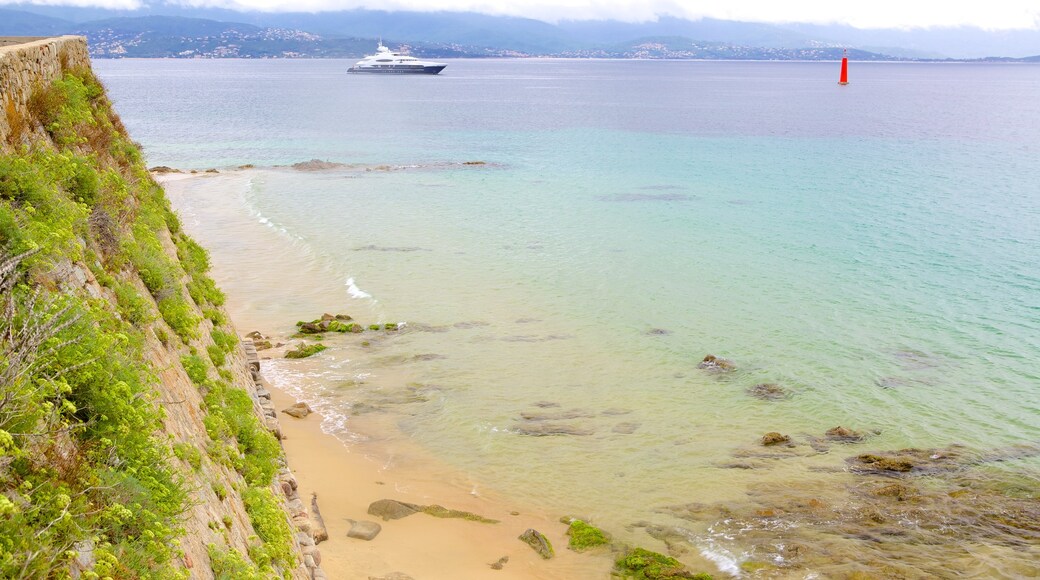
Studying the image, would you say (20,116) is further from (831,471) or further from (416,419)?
(831,471)

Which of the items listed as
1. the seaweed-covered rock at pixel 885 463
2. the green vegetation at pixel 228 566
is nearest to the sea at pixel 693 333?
the seaweed-covered rock at pixel 885 463

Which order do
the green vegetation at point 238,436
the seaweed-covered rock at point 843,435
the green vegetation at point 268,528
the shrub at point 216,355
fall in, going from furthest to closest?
the seaweed-covered rock at point 843,435 < the shrub at point 216,355 < the green vegetation at point 238,436 < the green vegetation at point 268,528

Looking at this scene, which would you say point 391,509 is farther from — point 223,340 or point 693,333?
point 693,333

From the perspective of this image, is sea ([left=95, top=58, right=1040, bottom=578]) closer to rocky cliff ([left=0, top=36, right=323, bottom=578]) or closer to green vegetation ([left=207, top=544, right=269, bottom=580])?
rocky cliff ([left=0, top=36, right=323, bottom=578])

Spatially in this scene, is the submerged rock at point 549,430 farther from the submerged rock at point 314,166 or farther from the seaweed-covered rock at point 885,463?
the submerged rock at point 314,166

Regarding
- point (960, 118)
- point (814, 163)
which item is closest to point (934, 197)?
point (814, 163)

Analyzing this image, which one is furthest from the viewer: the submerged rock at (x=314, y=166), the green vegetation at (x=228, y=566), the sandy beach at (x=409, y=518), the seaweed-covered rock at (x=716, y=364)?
the submerged rock at (x=314, y=166)

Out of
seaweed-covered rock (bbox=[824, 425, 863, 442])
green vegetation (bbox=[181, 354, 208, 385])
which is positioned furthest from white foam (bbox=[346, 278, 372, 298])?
green vegetation (bbox=[181, 354, 208, 385])

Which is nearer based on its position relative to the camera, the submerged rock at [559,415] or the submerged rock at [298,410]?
the submerged rock at [298,410]
